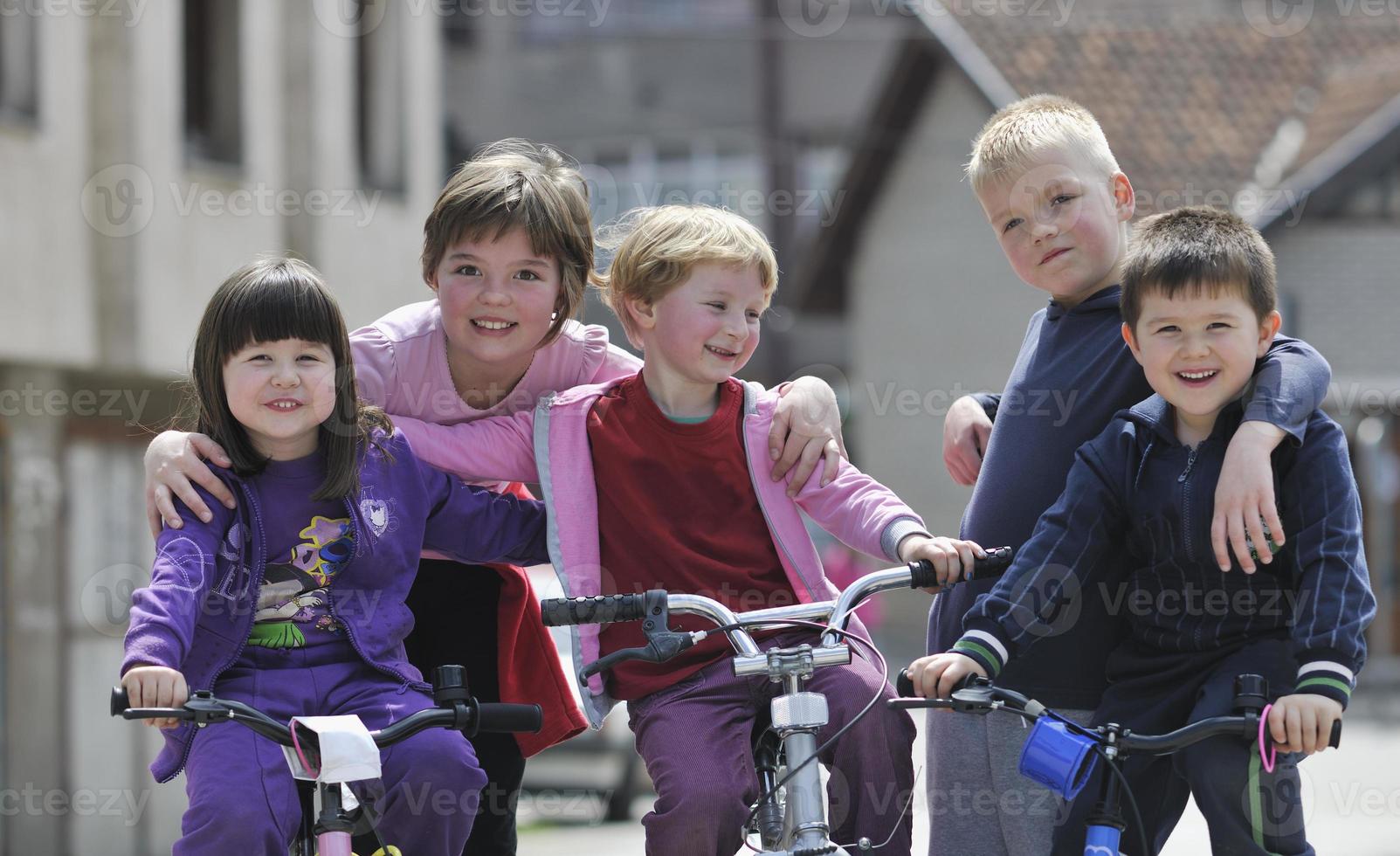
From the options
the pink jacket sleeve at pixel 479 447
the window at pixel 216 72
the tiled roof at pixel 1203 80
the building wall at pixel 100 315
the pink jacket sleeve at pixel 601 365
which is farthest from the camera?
the tiled roof at pixel 1203 80

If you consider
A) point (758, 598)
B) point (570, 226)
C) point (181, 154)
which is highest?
point (181, 154)

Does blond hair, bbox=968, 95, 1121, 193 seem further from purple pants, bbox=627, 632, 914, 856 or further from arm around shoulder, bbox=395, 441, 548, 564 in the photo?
arm around shoulder, bbox=395, 441, 548, 564

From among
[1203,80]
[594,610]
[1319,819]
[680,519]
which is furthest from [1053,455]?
[1203,80]

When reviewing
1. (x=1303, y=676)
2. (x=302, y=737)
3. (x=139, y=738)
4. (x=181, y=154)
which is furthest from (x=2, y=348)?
(x=1303, y=676)

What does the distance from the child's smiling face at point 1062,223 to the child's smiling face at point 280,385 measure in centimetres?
144

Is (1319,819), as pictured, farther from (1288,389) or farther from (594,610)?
(594,610)

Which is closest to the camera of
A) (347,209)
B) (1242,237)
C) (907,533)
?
(1242,237)

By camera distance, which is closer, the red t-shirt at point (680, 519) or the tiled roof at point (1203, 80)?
the red t-shirt at point (680, 519)

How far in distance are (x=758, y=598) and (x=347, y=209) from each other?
402 inches

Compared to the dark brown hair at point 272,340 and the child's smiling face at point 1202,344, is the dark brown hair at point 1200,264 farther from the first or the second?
the dark brown hair at point 272,340

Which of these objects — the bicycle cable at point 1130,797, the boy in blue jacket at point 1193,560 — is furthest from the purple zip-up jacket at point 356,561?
the bicycle cable at point 1130,797

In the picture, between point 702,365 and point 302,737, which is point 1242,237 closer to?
point 702,365

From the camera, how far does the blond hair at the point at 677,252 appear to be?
3.70 m

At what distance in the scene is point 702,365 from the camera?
3703mm
